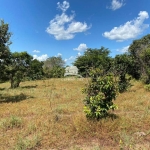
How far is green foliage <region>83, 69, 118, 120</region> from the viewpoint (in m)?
5.04

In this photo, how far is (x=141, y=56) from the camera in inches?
657

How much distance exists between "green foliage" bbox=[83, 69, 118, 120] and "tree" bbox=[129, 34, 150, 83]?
9845 mm

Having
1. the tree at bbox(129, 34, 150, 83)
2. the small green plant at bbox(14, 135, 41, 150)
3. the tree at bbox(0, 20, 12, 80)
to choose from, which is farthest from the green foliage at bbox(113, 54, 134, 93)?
the small green plant at bbox(14, 135, 41, 150)

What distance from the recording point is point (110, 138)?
4355mm

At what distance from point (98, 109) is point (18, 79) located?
14.2 meters

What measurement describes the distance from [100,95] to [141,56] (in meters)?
12.9

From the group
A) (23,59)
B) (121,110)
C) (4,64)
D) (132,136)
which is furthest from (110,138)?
(23,59)

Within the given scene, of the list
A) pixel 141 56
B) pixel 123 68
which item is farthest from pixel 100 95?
pixel 141 56

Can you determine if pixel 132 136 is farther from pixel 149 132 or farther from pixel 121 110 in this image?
pixel 121 110

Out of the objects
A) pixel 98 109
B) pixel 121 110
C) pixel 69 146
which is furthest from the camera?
pixel 121 110

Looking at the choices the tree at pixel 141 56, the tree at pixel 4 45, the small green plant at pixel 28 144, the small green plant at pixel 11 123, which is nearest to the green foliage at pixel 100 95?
the small green plant at pixel 28 144

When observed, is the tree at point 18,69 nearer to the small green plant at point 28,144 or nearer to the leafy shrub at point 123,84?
the leafy shrub at point 123,84

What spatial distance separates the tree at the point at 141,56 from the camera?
50.9ft

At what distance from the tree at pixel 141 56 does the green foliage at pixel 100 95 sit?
9845mm
